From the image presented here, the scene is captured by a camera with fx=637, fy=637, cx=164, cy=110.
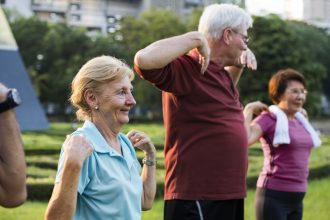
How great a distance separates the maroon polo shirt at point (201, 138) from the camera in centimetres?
306

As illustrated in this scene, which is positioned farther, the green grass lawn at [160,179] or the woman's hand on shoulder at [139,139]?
the green grass lawn at [160,179]

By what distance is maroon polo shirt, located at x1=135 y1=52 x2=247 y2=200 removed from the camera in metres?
3.06

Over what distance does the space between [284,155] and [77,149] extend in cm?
231

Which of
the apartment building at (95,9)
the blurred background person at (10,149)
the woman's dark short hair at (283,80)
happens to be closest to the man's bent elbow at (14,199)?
the blurred background person at (10,149)

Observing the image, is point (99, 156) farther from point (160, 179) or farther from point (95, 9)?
point (95, 9)

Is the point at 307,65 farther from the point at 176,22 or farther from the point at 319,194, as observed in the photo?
the point at 319,194

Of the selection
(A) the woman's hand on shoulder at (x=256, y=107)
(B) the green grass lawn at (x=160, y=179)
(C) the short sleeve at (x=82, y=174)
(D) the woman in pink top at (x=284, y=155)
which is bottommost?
(B) the green grass lawn at (x=160, y=179)

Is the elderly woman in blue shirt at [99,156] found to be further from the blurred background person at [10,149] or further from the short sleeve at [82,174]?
the blurred background person at [10,149]

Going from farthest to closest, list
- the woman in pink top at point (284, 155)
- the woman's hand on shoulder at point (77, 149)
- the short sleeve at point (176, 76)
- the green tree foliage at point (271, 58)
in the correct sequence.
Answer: the green tree foliage at point (271, 58) → the woman in pink top at point (284, 155) → the short sleeve at point (176, 76) → the woman's hand on shoulder at point (77, 149)

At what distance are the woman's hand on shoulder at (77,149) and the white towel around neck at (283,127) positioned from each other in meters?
A: 2.18

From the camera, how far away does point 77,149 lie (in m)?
2.21

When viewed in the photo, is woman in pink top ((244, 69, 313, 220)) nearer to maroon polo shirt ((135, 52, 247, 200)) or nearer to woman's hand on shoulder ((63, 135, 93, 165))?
maroon polo shirt ((135, 52, 247, 200))

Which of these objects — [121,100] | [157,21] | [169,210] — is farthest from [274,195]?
[157,21]

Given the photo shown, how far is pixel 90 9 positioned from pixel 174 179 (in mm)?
72836
